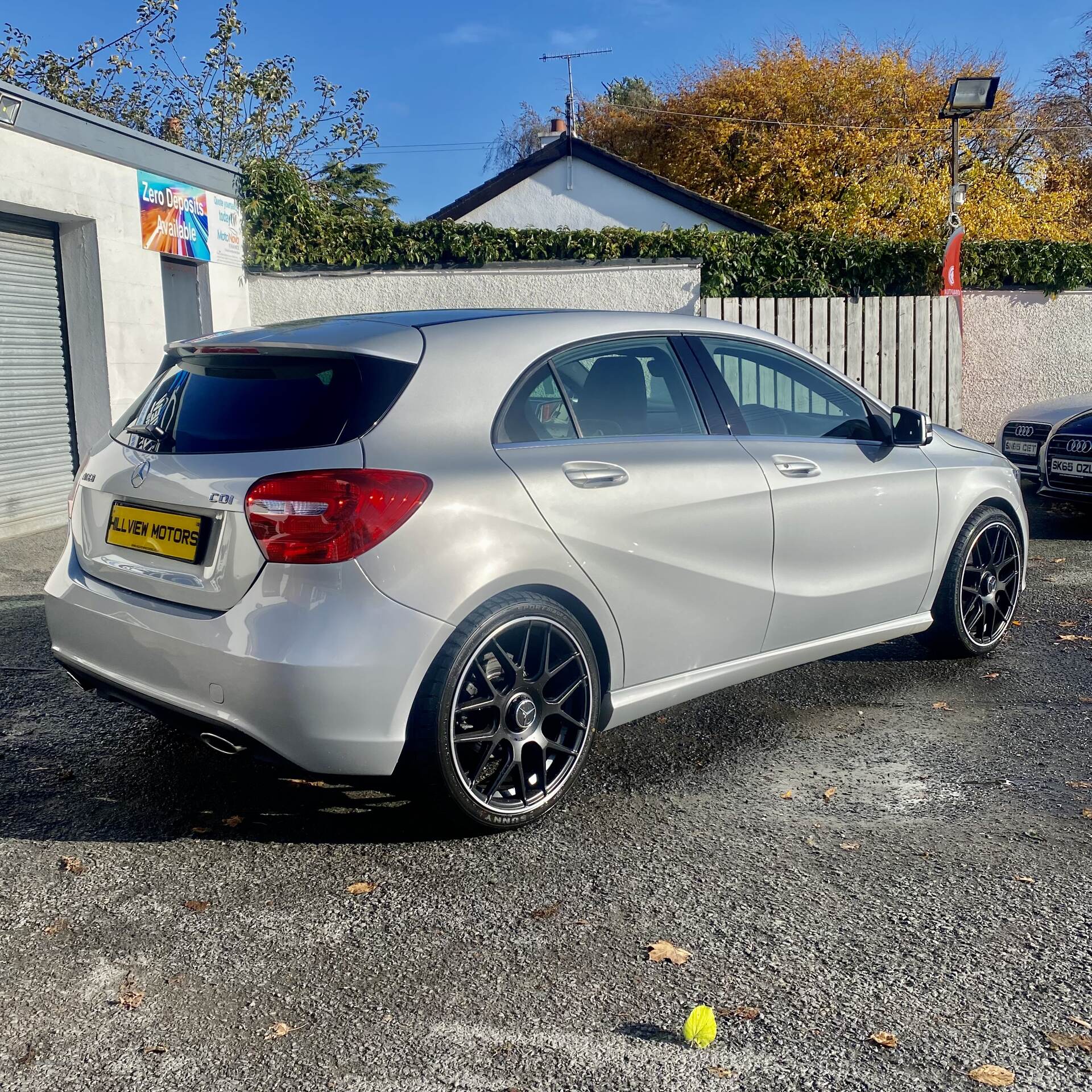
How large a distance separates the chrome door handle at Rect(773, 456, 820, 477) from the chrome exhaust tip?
7.64 feet

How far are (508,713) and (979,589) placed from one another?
3.09 meters

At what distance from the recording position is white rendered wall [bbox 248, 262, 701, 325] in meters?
13.7

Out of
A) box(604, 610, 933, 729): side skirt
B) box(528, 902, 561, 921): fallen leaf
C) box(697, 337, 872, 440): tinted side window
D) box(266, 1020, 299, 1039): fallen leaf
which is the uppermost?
box(697, 337, 872, 440): tinted side window

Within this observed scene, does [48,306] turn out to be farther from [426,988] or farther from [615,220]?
[615,220]

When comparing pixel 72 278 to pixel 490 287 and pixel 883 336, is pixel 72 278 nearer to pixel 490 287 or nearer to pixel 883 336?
pixel 490 287

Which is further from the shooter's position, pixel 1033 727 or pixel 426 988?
pixel 1033 727

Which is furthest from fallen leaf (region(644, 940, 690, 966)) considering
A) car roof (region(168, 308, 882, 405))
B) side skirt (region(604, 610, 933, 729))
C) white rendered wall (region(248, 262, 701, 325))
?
white rendered wall (region(248, 262, 701, 325))

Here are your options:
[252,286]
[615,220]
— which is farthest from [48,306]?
[615,220]

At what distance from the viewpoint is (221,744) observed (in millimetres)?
3420

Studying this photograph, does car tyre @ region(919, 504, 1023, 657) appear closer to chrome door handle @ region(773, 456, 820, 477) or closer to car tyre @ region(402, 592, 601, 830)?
chrome door handle @ region(773, 456, 820, 477)

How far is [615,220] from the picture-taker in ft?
86.6

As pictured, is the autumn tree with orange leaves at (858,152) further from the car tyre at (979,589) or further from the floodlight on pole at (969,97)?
the car tyre at (979,589)

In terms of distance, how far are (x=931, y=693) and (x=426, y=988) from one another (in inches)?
127

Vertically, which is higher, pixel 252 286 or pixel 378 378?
pixel 252 286
